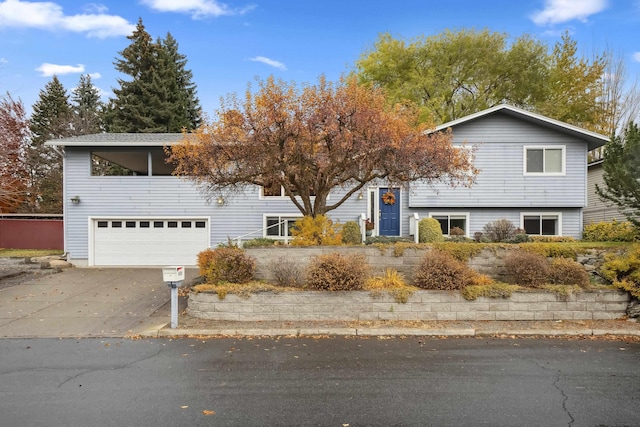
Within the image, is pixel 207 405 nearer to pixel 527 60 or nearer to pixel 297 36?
pixel 297 36

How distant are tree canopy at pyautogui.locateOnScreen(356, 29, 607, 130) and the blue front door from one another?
13155 mm

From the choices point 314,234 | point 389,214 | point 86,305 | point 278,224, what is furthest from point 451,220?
point 86,305

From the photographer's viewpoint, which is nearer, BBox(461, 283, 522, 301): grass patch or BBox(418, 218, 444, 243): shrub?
BBox(461, 283, 522, 301): grass patch

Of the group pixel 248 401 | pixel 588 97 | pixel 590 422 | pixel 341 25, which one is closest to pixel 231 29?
pixel 341 25

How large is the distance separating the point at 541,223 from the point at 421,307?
36.5 feet

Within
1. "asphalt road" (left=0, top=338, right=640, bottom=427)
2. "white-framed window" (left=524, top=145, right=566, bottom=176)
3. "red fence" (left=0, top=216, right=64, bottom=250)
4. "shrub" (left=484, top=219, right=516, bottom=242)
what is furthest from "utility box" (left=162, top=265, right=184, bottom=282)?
"red fence" (left=0, top=216, right=64, bottom=250)

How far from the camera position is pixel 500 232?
48.9ft

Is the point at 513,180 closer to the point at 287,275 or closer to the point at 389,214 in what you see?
the point at 389,214

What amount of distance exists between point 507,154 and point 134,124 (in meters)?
28.7

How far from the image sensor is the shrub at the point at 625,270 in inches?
350

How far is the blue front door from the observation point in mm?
17578

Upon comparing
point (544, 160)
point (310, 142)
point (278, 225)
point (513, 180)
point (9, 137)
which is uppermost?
point (9, 137)

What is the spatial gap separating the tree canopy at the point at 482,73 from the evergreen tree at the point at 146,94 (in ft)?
52.8

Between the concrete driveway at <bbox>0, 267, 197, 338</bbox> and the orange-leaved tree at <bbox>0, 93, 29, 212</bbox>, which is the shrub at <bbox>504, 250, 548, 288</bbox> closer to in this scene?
the concrete driveway at <bbox>0, 267, 197, 338</bbox>
